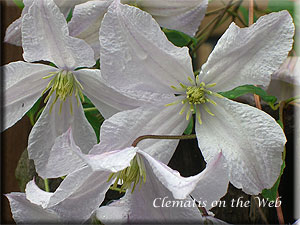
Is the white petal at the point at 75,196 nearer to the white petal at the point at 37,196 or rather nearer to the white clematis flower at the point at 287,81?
the white petal at the point at 37,196

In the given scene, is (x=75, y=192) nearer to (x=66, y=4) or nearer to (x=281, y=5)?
(x=66, y=4)

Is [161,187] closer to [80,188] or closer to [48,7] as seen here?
[80,188]

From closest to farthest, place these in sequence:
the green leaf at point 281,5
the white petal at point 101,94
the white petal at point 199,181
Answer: the white petal at point 199,181 → the white petal at point 101,94 → the green leaf at point 281,5

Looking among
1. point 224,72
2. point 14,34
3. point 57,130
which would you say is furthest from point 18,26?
point 224,72

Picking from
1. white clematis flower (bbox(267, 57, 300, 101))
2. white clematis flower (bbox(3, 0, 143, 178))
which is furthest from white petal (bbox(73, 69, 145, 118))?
white clematis flower (bbox(267, 57, 300, 101))

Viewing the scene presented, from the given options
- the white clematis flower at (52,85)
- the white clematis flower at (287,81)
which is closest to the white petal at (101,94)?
the white clematis flower at (52,85)

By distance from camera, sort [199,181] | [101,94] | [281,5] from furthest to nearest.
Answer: [281,5] < [101,94] < [199,181]

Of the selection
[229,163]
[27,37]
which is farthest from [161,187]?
[27,37]
